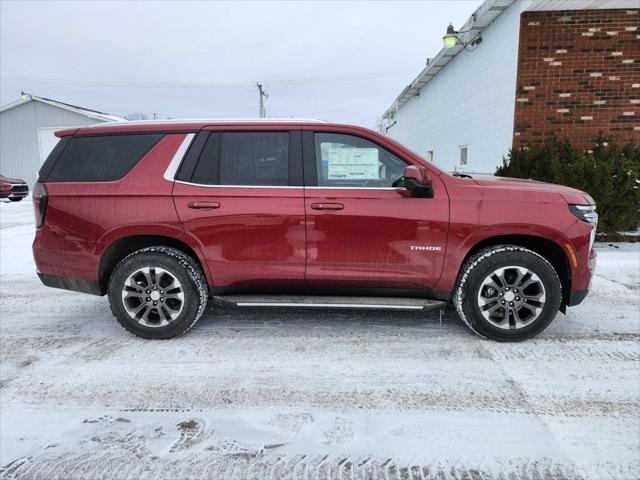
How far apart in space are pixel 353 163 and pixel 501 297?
5.49 ft

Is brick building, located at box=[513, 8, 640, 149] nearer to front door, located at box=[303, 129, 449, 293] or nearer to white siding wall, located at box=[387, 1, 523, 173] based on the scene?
white siding wall, located at box=[387, 1, 523, 173]

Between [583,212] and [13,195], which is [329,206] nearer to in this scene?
[583,212]

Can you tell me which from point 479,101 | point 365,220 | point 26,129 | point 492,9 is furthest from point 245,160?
point 26,129

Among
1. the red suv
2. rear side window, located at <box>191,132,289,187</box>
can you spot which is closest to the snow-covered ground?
the red suv

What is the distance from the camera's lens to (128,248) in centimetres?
388

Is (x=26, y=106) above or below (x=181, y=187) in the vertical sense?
above

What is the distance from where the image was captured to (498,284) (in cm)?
357

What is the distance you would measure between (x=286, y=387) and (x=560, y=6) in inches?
369

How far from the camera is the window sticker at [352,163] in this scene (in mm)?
3662

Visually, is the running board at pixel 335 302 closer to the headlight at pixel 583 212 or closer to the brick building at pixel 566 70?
the headlight at pixel 583 212

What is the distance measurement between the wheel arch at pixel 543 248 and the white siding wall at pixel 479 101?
6.57m

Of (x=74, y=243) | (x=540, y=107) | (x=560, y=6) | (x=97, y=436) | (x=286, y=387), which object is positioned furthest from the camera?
(x=540, y=107)

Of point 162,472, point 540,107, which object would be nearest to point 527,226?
point 162,472

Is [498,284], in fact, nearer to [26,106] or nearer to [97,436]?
[97,436]
